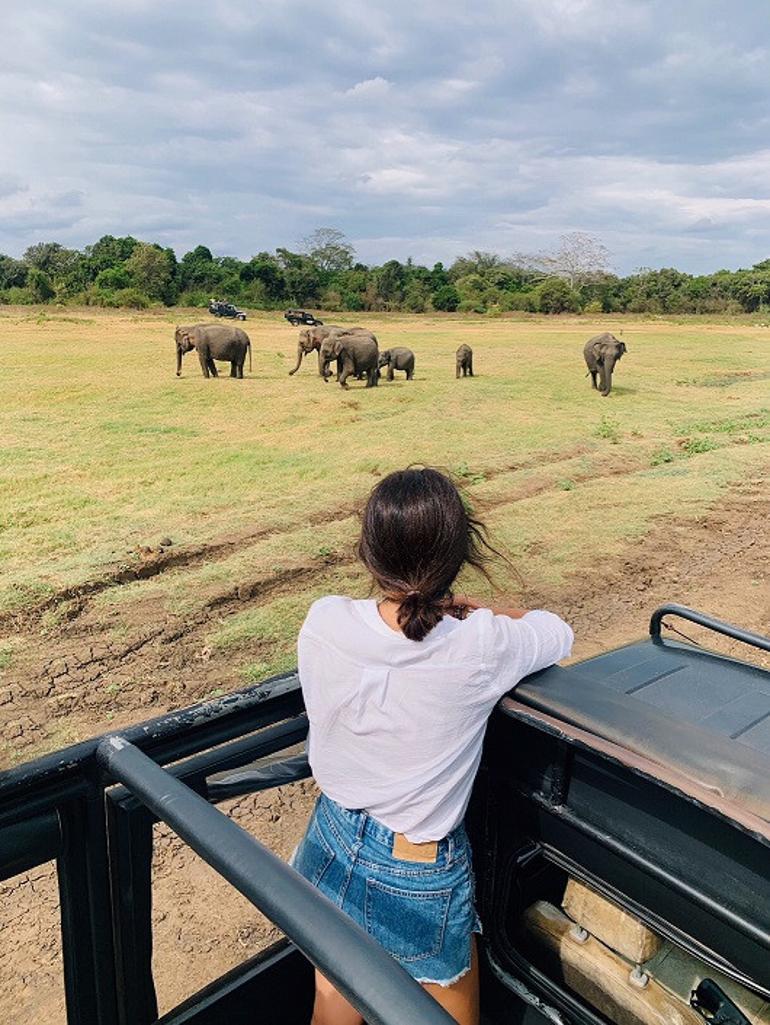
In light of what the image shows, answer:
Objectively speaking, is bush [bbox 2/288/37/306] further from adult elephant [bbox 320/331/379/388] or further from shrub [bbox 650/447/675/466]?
shrub [bbox 650/447/675/466]

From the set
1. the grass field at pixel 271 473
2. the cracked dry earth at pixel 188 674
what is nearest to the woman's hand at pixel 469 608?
the cracked dry earth at pixel 188 674

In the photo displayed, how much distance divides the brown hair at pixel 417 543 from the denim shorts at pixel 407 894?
1.37 ft

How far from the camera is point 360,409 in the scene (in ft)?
46.5

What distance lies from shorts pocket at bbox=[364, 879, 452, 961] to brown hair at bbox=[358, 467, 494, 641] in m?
0.49

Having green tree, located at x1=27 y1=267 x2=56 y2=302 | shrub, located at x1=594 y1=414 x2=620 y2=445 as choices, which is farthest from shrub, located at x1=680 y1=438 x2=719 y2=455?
green tree, located at x1=27 y1=267 x2=56 y2=302

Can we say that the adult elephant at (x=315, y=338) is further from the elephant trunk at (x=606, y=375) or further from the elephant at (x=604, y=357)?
the elephant trunk at (x=606, y=375)

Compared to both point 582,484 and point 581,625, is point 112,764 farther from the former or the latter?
point 582,484

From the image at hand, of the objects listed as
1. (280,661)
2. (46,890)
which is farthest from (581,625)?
(46,890)

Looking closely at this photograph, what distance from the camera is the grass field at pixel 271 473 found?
5598 mm

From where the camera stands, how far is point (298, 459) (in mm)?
9922

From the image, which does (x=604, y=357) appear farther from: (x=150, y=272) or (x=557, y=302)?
(x=557, y=302)

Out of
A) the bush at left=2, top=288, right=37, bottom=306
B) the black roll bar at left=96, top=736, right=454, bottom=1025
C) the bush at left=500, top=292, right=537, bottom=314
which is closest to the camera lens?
the black roll bar at left=96, top=736, right=454, bottom=1025

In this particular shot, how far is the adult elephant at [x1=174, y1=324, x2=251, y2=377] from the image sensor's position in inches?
686

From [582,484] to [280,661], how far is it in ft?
16.6
